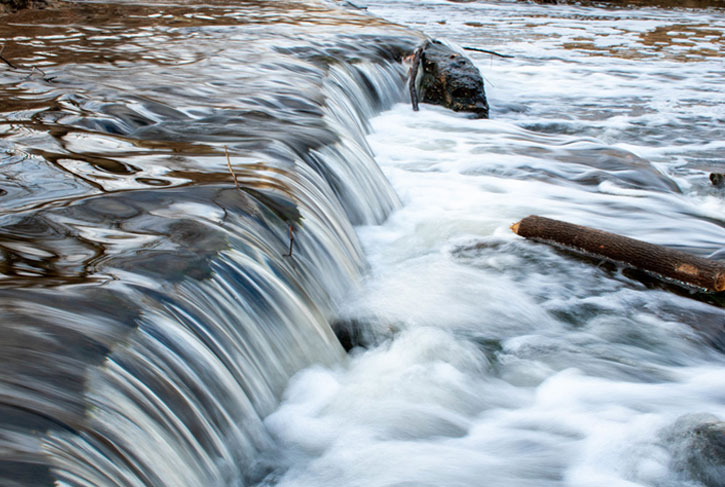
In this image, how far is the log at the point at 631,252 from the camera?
3760mm

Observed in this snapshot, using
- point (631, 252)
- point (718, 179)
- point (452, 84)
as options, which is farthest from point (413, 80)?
point (631, 252)

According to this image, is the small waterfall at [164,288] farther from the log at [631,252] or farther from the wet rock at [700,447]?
the wet rock at [700,447]

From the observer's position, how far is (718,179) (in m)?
6.18

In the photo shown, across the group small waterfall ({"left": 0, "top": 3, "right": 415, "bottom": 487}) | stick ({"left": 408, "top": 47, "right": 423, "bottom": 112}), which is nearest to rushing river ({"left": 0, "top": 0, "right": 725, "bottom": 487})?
small waterfall ({"left": 0, "top": 3, "right": 415, "bottom": 487})

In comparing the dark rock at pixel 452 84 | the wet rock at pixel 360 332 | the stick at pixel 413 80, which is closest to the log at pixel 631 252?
the wet rock at pixel 360 332

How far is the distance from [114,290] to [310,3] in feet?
51.8

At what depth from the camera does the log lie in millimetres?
3760

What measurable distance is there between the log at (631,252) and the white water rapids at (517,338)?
105 millimetres

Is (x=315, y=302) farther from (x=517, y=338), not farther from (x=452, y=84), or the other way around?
(x=452, y=84)

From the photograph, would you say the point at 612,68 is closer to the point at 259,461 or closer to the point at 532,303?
the point at 532,303

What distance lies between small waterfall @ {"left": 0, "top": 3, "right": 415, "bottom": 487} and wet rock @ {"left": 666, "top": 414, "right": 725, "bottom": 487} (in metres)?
1.51

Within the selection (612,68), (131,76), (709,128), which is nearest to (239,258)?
(131,76)

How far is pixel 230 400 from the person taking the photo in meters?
2.50

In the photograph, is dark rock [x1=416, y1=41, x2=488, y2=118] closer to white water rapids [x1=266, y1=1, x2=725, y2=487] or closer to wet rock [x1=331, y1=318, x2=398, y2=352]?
white water rapids [x1=266, y1=1, x2=725, y2=487]
